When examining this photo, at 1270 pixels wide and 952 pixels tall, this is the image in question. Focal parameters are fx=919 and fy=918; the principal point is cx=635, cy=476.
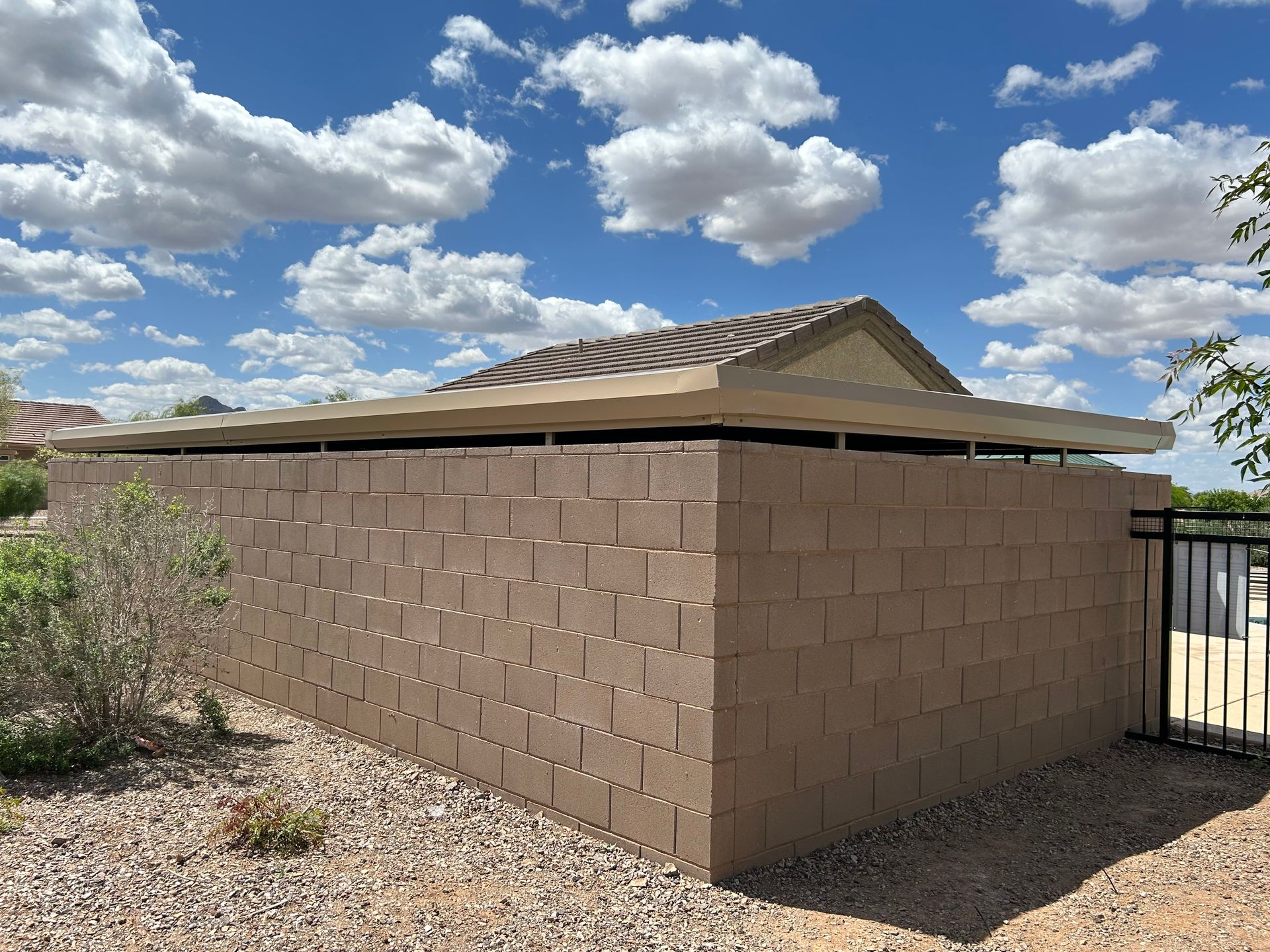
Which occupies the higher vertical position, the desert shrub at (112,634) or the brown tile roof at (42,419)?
the brown tile roof at (42,419)

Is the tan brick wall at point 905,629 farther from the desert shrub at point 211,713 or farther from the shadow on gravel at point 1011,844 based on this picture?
the desert shrub at point 211,713

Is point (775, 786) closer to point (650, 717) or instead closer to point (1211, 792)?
point (650, 717)

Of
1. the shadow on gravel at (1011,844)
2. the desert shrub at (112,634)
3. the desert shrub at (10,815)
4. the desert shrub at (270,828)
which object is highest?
the desert shrub at (112,634)

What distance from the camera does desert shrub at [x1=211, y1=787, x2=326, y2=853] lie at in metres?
4.74

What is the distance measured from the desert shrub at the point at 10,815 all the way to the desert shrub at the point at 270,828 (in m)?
1.09

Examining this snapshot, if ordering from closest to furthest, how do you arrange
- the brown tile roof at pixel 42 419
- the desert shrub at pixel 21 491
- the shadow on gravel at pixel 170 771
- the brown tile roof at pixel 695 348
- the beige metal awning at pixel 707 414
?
the beige metal awning at pixel 707 414 → the shadow on gravel at pixel 170 771 → the brown tile roof at pixel 695 348 → the desert shrub at pixel 21 491 → the brown tile roof at pixel 42 419

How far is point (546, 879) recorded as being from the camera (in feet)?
14.9

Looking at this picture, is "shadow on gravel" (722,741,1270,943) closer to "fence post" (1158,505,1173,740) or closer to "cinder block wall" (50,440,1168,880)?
"cinder block wall" (50,440,1168,880)

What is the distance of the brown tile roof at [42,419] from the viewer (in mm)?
38875

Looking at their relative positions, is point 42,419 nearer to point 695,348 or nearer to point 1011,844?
point 695,348

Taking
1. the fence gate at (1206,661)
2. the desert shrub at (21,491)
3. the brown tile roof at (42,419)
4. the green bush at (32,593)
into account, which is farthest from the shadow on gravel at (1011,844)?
the brown tile roof at (42,419)

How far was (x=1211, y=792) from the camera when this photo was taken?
637 centimetres

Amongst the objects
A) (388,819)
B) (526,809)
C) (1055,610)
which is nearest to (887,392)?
(1055,610)

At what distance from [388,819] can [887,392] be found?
12.3ft
